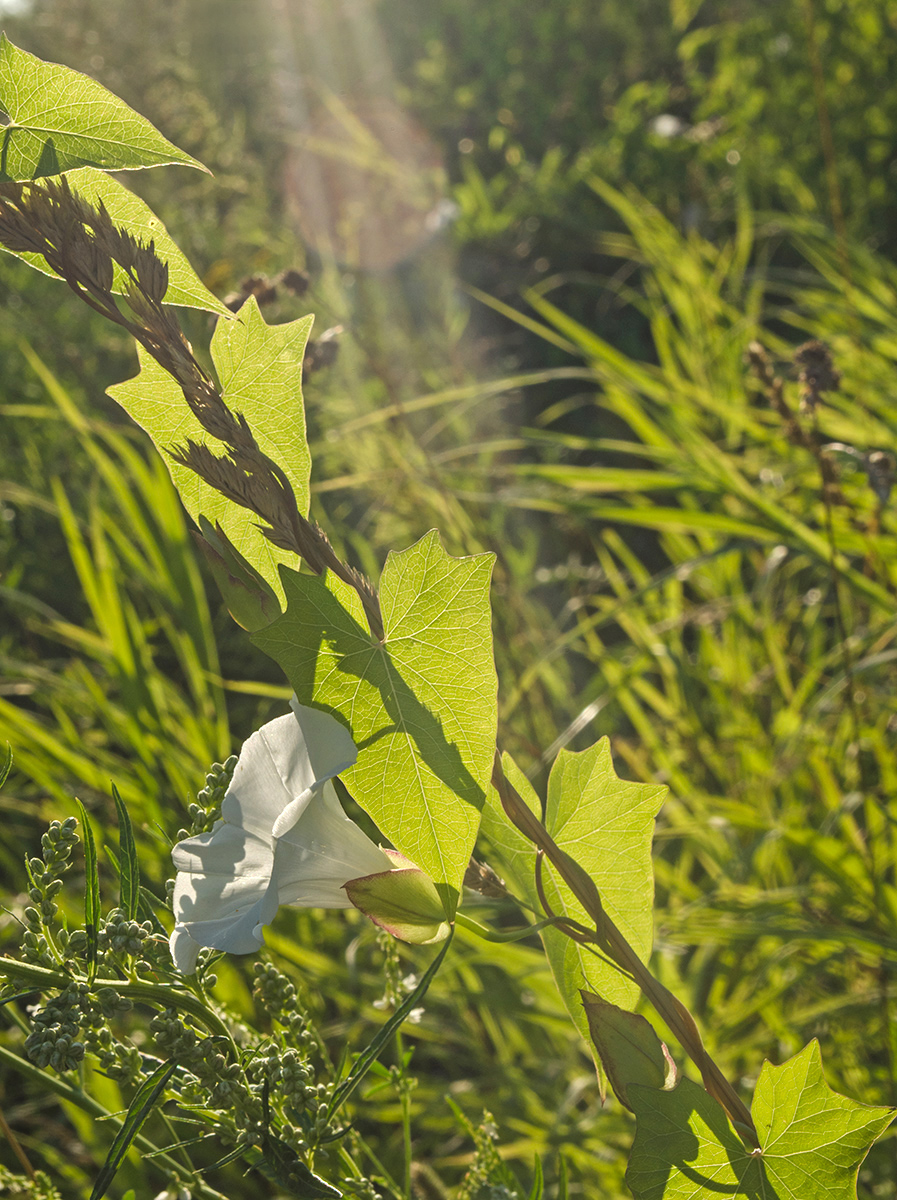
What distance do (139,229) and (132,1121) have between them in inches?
9.0

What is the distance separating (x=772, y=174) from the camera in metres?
2.15

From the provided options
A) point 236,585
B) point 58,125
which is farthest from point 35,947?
point 58,125

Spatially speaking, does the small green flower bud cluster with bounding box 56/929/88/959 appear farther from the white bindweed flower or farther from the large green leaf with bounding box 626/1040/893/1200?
the large green leaf with bounding box 626/1040/893/1200

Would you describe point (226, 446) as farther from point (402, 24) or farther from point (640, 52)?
point (402, 24)

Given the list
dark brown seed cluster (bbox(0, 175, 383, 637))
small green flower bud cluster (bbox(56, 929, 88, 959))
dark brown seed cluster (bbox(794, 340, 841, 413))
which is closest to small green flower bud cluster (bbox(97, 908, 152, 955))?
small green flower bud cluster (bbox(56, 929, 88, 959))

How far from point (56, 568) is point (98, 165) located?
154 cm

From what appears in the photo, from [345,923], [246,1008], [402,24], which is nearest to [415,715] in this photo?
[246,1008]

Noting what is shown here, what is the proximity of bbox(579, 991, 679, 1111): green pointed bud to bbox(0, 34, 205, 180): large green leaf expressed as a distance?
0.79 feet

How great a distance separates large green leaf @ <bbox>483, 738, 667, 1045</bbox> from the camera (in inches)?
10.9

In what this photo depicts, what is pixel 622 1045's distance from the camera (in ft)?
0.81

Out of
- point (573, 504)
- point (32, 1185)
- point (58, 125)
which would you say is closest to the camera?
point (58, 125)

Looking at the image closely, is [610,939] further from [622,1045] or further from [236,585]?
[236,585]

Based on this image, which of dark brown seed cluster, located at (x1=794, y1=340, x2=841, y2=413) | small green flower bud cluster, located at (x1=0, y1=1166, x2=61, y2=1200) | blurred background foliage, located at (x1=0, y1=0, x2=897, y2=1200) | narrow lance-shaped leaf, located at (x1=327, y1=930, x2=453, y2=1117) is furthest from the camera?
blurred background foliage, located at (x1=0, y1=0, x2=897, y2=1200)

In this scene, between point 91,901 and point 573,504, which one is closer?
point 91,901
